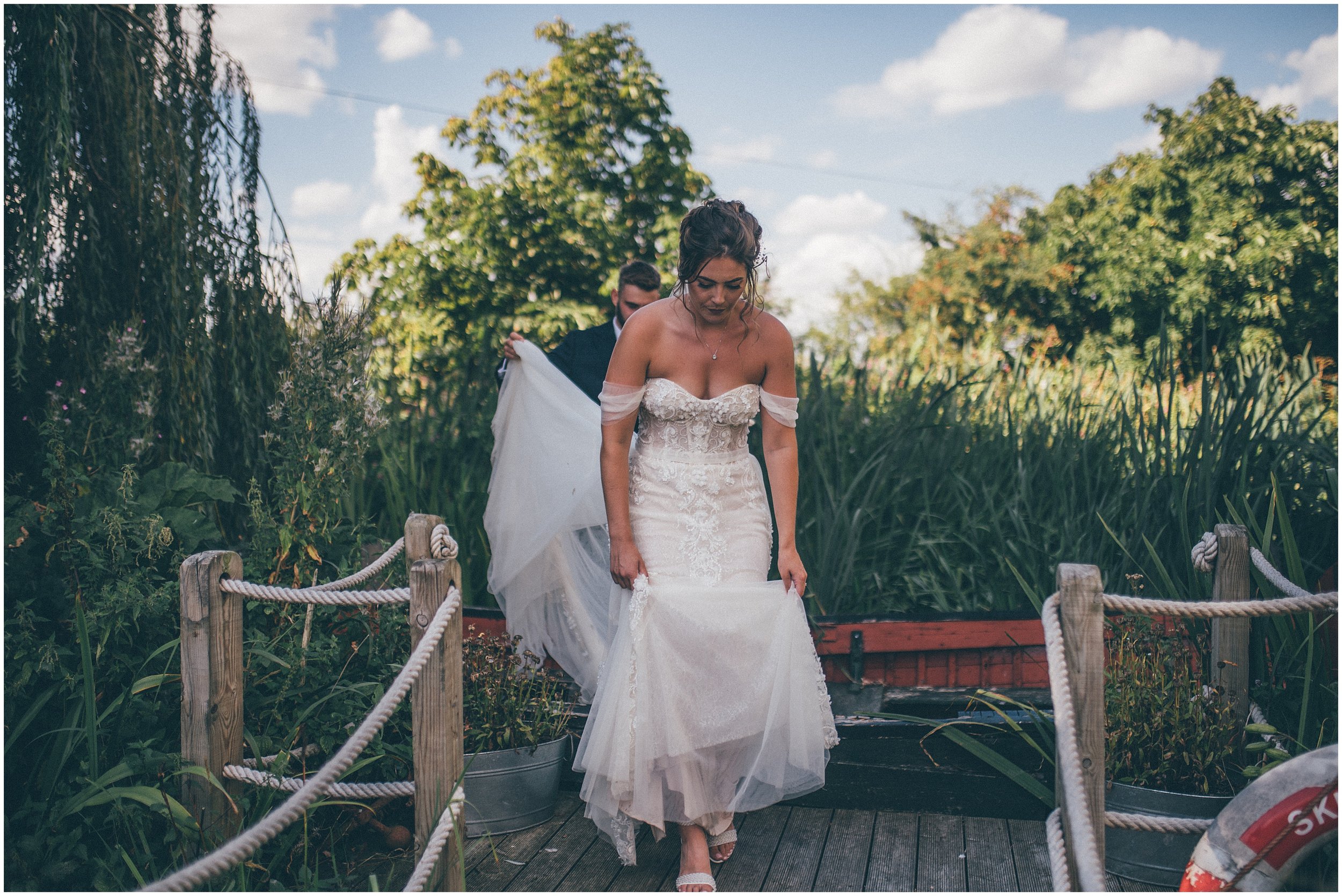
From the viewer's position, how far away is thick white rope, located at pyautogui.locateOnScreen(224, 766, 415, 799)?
241 cm

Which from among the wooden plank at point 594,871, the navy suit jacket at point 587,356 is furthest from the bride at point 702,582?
the navy suit jacket at point 587,356

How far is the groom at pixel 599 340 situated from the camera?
3957 mm

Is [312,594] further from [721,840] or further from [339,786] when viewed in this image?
[721,840]

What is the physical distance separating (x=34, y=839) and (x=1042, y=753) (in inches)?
115

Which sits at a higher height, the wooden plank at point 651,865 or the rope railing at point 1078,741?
the rope railing at point 1078,741

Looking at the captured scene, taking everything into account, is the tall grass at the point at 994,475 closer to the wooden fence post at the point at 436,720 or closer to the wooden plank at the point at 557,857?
the wooden plank at the point at 557,857

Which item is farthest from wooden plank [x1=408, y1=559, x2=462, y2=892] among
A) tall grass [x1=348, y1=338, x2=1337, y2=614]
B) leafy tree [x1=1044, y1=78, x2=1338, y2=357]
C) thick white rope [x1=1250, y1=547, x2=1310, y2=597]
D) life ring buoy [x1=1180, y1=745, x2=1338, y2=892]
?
leafy tree [x1=1044, y1=78, x2=1338, y2=357]

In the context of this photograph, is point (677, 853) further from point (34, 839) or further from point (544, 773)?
point (34, 839)

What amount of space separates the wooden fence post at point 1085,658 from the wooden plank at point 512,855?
162cm

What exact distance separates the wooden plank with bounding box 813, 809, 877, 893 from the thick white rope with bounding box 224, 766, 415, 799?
4.14ft

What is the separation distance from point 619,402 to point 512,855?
1497 mm

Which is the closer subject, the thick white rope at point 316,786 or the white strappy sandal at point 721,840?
the thick white rope at point 316,786

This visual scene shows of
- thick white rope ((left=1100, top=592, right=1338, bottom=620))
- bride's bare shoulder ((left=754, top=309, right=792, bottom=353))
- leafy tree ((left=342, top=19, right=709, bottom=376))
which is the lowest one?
thick white rope ((left=1100, top=592, right=1338, bottom=620))

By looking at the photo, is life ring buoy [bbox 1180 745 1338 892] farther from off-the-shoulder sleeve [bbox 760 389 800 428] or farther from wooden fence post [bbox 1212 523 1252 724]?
off-the-shoulder sleeve [bbox 760 389 800 428]
